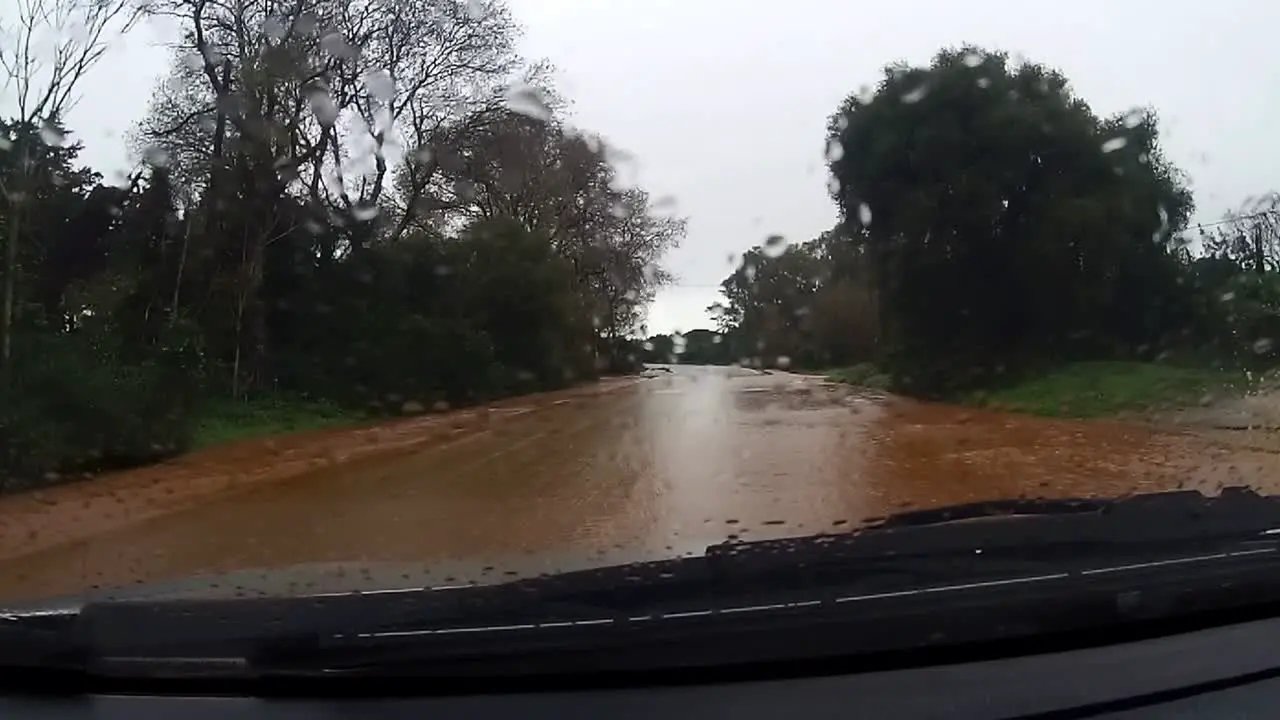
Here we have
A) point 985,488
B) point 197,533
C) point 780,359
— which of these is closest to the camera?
point 197,533

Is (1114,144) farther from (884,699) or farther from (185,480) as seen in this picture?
(884,699)

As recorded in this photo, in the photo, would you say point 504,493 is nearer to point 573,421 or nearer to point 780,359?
point 573,421

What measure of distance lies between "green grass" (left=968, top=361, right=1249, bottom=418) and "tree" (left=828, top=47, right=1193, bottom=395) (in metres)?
2.09

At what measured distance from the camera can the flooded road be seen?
22.4ft

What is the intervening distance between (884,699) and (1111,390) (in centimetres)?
2170

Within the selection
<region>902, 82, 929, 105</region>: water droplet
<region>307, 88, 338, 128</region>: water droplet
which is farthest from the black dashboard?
<region>902, 82, 929, 105</region>: water droplet

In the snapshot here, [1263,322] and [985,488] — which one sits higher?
[1263,322]

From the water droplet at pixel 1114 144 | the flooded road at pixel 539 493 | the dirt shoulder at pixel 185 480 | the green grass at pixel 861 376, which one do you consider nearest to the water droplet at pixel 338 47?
the dirt shoulder at pixel 185 480

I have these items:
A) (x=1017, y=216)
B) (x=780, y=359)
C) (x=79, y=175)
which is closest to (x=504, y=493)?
(x=79, y=175)

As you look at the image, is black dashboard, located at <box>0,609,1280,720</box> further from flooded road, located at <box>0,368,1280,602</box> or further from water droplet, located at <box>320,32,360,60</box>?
water droplet, located at <box>320,32,360,60</box>

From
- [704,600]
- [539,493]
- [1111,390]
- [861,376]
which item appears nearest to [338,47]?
[1111,390]

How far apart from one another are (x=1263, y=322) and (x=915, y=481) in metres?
13.6

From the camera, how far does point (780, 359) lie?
177ft

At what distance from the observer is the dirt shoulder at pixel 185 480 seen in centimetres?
1005
